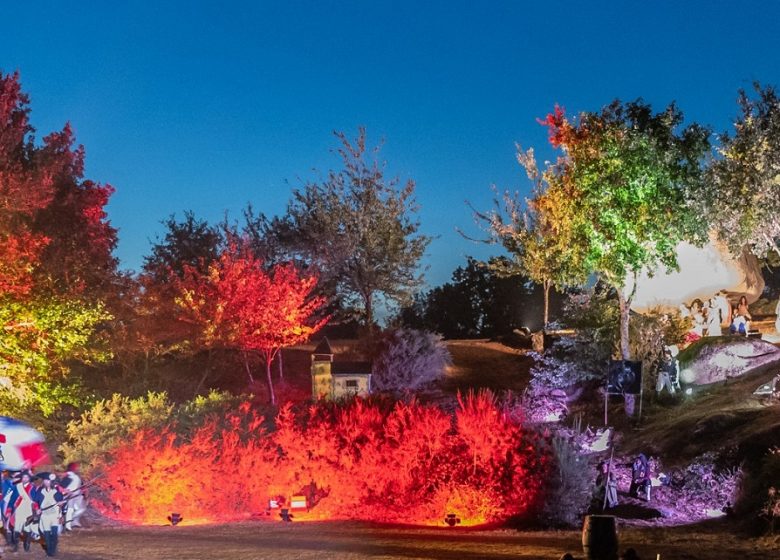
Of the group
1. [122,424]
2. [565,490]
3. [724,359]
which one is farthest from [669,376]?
[122,424]

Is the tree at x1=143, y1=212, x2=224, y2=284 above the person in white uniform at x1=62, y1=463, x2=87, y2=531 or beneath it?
above

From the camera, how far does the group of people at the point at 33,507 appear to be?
29.8ft

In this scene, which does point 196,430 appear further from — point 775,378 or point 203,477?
point 775,378

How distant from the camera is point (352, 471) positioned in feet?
49.0

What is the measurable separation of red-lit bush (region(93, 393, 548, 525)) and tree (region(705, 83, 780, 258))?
9.78 metres

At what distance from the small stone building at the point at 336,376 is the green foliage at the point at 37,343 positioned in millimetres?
6276

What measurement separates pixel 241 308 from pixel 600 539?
20213 millimetres

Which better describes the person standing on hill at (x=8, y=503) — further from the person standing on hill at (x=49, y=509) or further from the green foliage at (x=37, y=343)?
the green foliage at (x=37, y=343)

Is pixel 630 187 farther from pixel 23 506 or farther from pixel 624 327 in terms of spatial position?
pixel 23 506

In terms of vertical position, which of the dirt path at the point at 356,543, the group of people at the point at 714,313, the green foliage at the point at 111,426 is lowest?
the dirt path at the point at 356,543

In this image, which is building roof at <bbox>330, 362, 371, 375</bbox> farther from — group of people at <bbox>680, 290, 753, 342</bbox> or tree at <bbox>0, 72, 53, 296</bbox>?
group of people at <bbox>680, 290, 753, 342</bbox>

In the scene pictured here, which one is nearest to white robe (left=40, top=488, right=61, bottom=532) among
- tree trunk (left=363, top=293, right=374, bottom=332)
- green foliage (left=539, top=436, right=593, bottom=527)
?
green foliage (left=539, top=436, right=593, bottom=527)

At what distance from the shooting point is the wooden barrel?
8.48m

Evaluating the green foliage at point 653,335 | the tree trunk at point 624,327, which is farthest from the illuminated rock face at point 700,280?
the tree trunk at point 624,327
